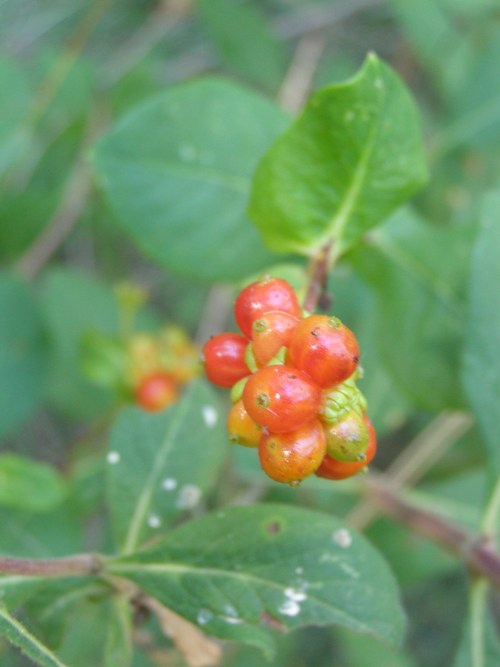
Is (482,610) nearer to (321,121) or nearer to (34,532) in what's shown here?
(321,121)

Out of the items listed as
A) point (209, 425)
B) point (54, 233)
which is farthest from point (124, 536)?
point (54, 233)

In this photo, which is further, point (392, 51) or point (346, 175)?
point (392, 51)

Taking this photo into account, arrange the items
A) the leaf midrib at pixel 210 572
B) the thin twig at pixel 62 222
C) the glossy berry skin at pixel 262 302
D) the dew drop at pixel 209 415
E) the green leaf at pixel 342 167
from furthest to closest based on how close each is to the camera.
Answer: the thin twig at pixel 62 222 < the dew drop at pixel 209 415 < the green leaf at pixel 342 167 < the leaf midrib at pixel 210 572 < the glossy berry skin at pixel 262 302

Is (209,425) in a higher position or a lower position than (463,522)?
higher

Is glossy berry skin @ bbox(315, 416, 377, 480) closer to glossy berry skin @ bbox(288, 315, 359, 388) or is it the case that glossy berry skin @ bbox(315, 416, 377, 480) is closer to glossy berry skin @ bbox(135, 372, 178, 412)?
glossy berry skin @ bbox(288, 315, 359, 388)

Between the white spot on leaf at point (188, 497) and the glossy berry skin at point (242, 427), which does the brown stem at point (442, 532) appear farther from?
the glossy berry skin at point (242, 427)

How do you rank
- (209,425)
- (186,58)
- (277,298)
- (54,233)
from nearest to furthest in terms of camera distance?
(277,298) → (209,425) → (54,233) → (186,58)

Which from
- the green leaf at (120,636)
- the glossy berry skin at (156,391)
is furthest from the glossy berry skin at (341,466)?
the glossy berry skin at (156,391)
